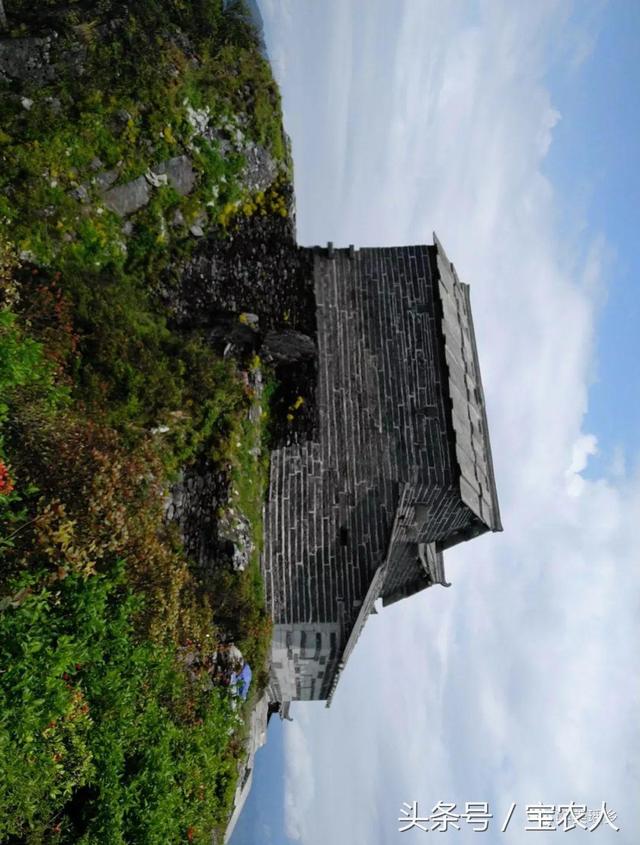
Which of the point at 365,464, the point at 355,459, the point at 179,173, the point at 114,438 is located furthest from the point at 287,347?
the point at 114,438

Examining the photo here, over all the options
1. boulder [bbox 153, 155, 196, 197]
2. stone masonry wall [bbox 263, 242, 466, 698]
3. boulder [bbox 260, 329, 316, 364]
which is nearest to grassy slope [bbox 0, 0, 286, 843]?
boulder [bbox 153, 155, 196, 197]

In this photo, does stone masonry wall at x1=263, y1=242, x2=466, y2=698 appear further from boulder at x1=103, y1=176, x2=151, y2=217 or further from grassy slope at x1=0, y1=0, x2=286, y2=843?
boulder at x1=103, y1=176, x2=151, y2=217

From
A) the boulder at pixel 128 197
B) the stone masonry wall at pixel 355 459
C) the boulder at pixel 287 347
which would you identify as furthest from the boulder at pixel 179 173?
the boulder at pixel 287 347

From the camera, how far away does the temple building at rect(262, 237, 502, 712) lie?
562 inches

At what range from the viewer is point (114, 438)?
10289 millimetres

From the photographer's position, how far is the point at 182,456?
1291 centimetres

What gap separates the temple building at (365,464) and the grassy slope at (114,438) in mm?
985

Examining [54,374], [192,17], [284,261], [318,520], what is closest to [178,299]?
[284,261]

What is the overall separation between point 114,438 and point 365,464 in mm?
6293

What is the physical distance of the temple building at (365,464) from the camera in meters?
14.3

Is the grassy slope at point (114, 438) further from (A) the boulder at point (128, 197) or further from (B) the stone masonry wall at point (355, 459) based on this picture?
(B) the stone masonry wall at point (355, 459)

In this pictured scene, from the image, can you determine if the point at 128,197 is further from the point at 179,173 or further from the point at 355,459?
the point at 355,459

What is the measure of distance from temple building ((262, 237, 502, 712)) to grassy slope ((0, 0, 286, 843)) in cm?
99

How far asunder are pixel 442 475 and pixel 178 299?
7.58 metres
